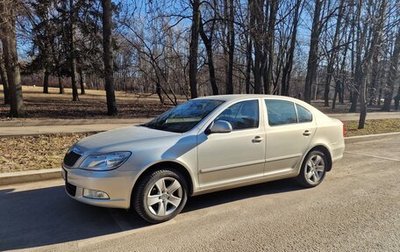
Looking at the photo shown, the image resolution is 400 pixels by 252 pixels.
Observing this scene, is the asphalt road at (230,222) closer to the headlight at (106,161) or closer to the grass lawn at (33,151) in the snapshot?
the headlight at (106,161)

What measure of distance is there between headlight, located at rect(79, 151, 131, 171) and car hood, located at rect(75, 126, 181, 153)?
0.07m

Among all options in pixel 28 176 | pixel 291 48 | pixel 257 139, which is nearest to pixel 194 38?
pixel 291 48

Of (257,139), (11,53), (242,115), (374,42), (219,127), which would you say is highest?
(374,42)

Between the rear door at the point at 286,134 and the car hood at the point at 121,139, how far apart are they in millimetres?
1643

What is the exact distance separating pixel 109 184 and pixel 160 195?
2.24ft

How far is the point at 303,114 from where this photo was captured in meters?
6.34

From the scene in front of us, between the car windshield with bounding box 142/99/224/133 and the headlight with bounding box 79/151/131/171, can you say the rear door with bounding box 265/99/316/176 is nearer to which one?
the car windshield with bounding box 142/99/224/133

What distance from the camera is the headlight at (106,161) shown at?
4441 millimetres

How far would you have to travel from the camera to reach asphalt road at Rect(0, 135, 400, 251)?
4.09m

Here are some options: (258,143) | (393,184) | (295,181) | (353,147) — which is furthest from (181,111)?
(353,147)

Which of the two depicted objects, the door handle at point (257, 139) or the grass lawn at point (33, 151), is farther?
the grass lawn at point (33, 151)

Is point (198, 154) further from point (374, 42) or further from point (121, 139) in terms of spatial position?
point (374, 42)

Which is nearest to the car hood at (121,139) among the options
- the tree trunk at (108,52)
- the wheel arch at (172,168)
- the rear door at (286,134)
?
the wheel arch at (172,168)

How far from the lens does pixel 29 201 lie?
5.50 metres
